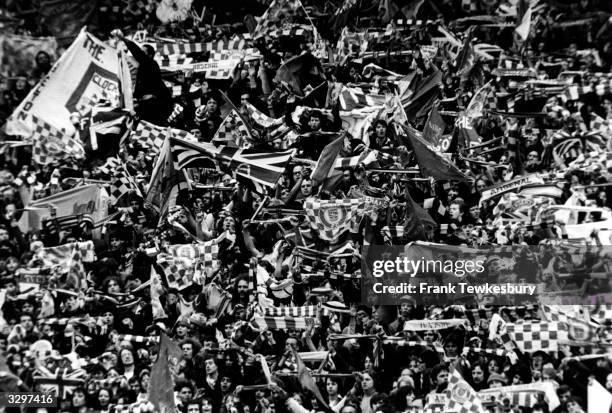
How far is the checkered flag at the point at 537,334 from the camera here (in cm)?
2159

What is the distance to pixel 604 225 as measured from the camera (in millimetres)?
23734

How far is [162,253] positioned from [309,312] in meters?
3.03

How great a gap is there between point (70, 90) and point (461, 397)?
1198 centimetres

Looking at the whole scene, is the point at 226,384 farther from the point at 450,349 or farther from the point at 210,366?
the point at 450,349

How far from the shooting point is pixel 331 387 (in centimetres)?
2150

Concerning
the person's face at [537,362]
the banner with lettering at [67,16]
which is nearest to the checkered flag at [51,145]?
the banner with lettering at [67,16]

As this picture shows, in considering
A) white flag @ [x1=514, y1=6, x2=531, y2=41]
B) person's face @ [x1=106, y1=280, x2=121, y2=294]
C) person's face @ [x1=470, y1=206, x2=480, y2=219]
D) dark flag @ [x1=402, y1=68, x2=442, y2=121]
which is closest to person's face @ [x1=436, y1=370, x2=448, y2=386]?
person's face @ [x1=470, y1=206, x2=480, y2=219]

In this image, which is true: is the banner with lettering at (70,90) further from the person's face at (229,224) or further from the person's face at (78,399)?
the person's face at (78,399)

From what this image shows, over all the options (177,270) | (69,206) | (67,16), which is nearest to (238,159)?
(177,270)

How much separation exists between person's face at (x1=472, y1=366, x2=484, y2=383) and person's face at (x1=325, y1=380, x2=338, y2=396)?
2007mm

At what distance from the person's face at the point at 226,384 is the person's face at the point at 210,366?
0.23 m

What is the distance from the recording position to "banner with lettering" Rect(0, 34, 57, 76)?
30.5 m

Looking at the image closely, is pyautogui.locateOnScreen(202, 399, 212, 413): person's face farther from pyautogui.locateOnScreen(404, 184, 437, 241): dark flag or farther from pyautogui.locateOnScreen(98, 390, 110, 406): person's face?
pyautogui.locateOnScreen(404, 184, 437, 241): dark flag

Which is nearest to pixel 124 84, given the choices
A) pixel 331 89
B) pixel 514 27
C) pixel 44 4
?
pixel 331 89
